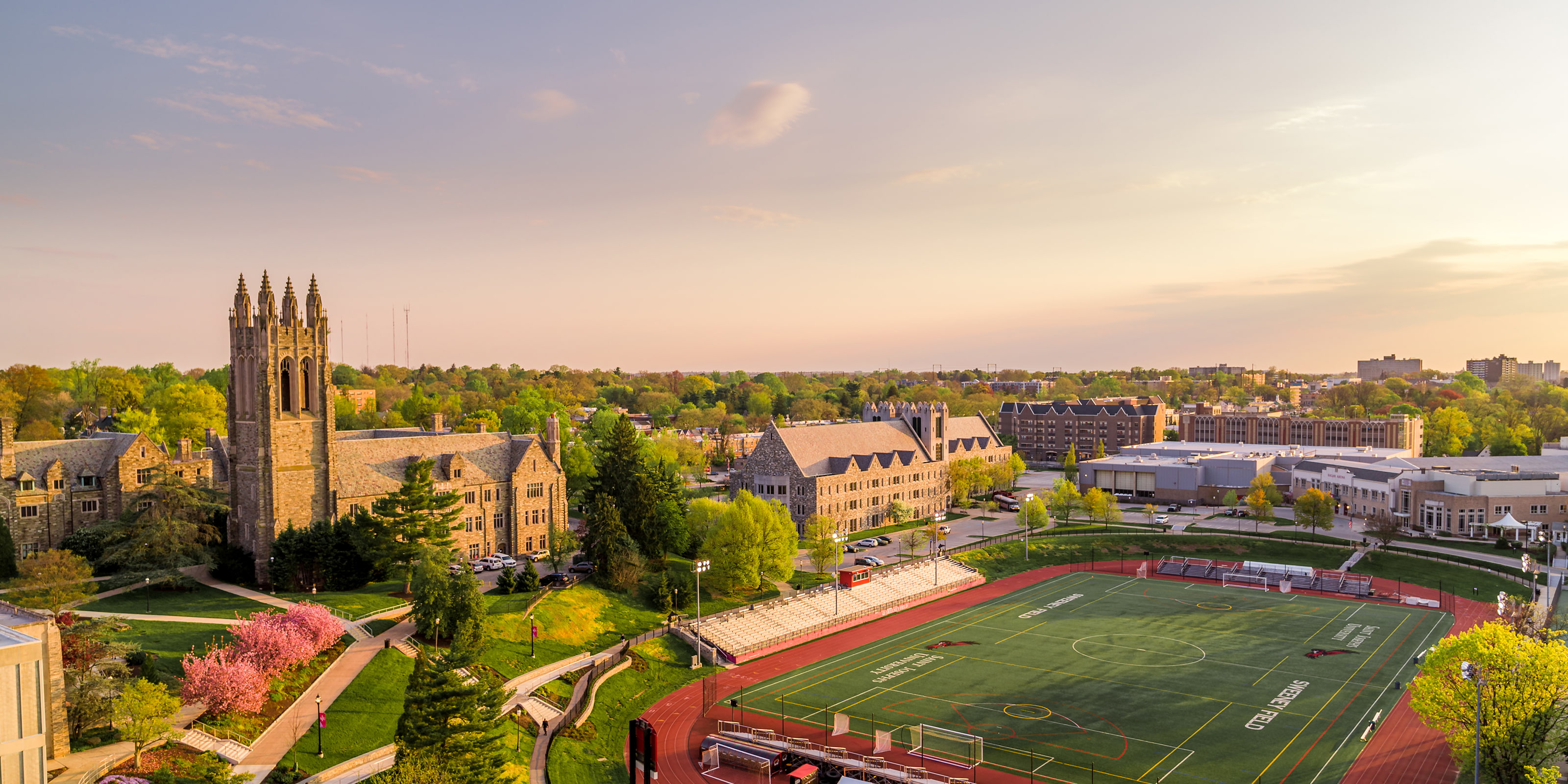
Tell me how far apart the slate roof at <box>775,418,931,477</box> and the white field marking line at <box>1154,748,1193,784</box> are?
179 ft

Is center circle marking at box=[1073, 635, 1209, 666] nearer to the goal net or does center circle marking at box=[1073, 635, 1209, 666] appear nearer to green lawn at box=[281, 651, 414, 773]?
the goal net

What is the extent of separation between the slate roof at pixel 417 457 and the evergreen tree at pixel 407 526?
6.93 metres

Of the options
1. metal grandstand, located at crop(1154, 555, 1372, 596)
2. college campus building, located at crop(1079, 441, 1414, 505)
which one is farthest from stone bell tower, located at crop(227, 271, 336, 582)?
college campus building, located at crop(1079, 441, 1414, 505)

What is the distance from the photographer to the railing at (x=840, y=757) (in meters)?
43.1

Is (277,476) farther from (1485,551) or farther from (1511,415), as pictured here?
(1511,415)

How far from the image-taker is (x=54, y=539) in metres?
65.6

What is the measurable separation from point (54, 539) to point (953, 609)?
64496 mm

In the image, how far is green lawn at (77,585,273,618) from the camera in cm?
5312

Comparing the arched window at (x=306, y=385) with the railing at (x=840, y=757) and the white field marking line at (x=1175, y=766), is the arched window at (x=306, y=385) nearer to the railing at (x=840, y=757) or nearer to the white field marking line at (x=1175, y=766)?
the railing at (x=840, y=757)

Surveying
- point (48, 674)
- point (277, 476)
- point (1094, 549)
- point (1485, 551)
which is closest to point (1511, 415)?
point (1485, 551)

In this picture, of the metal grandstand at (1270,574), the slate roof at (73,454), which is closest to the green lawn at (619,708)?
the slate roof at (73,454)

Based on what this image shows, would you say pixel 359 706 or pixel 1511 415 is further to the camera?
pixel 1511 415

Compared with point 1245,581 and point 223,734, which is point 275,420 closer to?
point 223,734

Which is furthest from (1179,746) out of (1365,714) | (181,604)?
(181,604)
